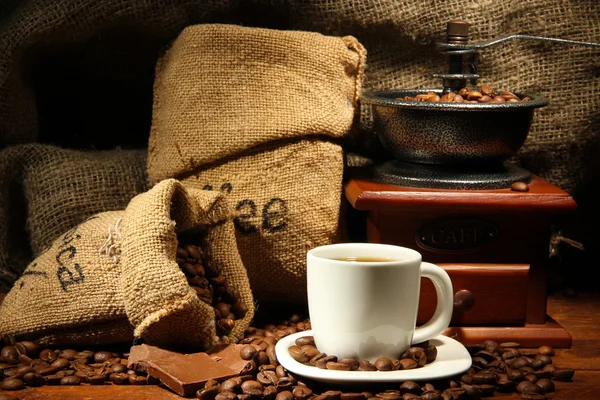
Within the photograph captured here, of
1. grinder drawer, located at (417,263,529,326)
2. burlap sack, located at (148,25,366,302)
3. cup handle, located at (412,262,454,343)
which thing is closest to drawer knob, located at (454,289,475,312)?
grinder drawer, located at (417,263,529,326)

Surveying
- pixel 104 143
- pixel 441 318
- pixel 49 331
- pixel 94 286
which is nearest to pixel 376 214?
pixel 441 318

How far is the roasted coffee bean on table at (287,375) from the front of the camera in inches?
49.6

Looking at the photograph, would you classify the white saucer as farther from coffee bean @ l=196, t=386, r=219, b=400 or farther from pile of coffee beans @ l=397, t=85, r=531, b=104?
pile of coffee beans @ l=397, t=85, r=531, b=104

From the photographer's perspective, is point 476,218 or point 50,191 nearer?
point 476,218

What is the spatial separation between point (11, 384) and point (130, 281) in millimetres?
247

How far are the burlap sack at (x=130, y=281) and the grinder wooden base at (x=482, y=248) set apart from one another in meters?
0.29

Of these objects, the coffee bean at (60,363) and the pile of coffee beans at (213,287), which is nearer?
the coffee bean at (60,363)

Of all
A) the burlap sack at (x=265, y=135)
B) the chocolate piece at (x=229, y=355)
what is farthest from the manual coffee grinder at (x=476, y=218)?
the chocolate piece at (x=229, y=355)

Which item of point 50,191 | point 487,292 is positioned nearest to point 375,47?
point 487,292

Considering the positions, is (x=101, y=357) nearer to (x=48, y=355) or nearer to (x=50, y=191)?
(x=48, y=355)

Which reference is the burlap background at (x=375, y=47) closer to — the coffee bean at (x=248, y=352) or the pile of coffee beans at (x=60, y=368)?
the pile of coffee beans at (x=60, y=368)

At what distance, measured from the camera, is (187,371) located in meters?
1.31

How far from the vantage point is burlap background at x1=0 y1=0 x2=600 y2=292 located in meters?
1.80

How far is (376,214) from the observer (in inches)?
61.4
